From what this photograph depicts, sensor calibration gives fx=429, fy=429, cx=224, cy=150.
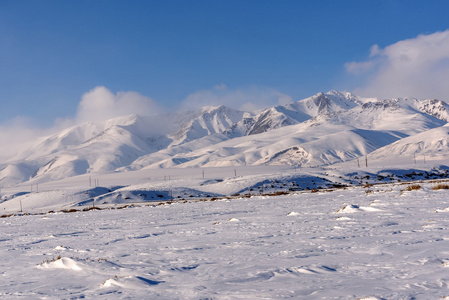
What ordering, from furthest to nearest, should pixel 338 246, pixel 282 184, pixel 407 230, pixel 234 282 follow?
pixel 282 184 < pixel 407 230 < pixel 338 246 < pixel 234 282

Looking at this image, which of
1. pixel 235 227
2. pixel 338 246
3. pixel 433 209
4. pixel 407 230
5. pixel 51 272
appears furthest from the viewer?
pixel 433 209

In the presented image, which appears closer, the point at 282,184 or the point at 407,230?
the point at 407,230

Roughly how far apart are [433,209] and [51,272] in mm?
16046

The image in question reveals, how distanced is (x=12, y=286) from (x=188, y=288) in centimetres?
384

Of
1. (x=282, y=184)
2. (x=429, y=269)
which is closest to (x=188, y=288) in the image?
(x=429, y=269)

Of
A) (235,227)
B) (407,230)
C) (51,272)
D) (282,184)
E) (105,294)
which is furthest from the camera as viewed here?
(282,184)

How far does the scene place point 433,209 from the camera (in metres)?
19.0

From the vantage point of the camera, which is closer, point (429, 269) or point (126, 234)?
point (429, 269)

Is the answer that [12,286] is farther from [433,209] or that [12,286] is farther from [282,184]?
[282,184]

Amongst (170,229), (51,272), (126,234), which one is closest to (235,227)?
(170,229)

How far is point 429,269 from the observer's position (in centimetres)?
871

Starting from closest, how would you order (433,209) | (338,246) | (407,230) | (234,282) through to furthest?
(234,282) → (338,246) → (407,230) → (433,209)

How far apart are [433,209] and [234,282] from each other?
13.9m

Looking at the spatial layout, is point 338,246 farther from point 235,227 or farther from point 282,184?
point 282,184
